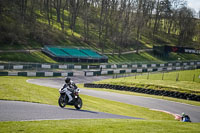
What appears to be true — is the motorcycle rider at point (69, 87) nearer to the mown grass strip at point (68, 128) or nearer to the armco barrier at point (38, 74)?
the mown grass strip at point (68, 128)

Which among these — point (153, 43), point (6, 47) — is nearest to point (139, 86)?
point (6, 47)

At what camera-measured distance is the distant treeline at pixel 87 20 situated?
62.9 metres

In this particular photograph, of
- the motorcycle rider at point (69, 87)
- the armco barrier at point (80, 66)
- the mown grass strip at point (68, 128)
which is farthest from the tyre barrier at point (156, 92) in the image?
the mown grass strip at point (68, 128)

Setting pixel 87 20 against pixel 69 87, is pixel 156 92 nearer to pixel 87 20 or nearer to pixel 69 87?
pixel 69 87

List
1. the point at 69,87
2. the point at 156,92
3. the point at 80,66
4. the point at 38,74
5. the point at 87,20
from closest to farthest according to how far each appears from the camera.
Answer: the point at 69,87
the point at 156,92
the point at 38,74
the point at 80,66
the point at 87,20

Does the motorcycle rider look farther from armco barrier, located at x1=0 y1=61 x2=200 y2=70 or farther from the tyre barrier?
armco barrier, located at x1=0 y1=61 x2=200 y2=70

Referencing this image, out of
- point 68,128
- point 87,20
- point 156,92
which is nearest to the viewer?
point 68,128

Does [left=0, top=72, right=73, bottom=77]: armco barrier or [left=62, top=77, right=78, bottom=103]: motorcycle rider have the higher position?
[left=62, top=77, right=78, bottom=103]: motorcycle rider

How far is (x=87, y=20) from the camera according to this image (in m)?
74.6

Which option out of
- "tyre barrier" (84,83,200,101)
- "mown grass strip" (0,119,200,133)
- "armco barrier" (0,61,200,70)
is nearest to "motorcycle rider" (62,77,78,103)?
"mown grass strip" (0,119,200,133)

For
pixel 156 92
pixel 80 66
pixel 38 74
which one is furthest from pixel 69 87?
pixel 80 66

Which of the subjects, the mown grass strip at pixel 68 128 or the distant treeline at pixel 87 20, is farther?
the distant treeline at pixel 87 20

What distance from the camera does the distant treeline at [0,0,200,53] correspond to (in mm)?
62872

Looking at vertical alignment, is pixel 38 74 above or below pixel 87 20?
below
